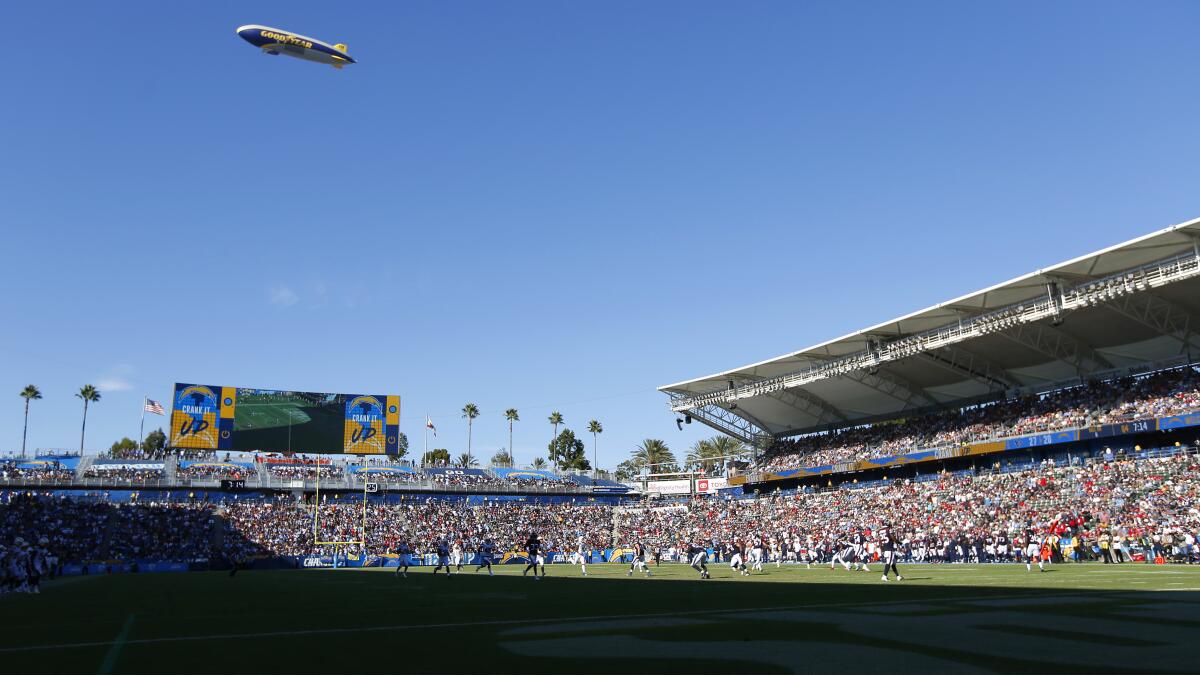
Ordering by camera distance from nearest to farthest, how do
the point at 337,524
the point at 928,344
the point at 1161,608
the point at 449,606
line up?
1. the point at 1161,608
2. the point at 449,606
3. the point at 928,344
4. the point at 337,524

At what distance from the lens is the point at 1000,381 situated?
213 ft

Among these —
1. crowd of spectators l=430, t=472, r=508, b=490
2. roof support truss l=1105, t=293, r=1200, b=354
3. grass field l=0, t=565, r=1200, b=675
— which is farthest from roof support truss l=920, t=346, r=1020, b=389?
crowd of spectators l=430, t=472, r=508, b=490

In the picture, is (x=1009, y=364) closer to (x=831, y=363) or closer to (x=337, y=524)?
(x=831, y=363)

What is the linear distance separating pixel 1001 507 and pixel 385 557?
44.7 m

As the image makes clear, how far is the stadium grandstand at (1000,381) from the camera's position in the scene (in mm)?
48938

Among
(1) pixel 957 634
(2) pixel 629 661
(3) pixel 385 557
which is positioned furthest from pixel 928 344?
(2) pixel 629 661

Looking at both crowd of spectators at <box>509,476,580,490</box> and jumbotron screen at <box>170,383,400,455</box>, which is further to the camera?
crowd of spectators at <box>509,476,580,490</box>

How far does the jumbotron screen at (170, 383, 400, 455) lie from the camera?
74.0 m

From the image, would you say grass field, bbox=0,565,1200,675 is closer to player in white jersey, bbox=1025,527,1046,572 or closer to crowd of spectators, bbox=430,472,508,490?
player in white jersey, bbox=1025,527,1046,572

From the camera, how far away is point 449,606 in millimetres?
21406

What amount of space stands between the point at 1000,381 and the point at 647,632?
193 feet

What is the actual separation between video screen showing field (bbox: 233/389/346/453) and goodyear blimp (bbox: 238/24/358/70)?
3475 centimetres

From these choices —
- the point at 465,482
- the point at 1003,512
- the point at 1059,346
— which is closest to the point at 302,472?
the point at 465,482

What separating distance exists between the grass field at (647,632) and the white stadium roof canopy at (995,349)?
28.5 m
